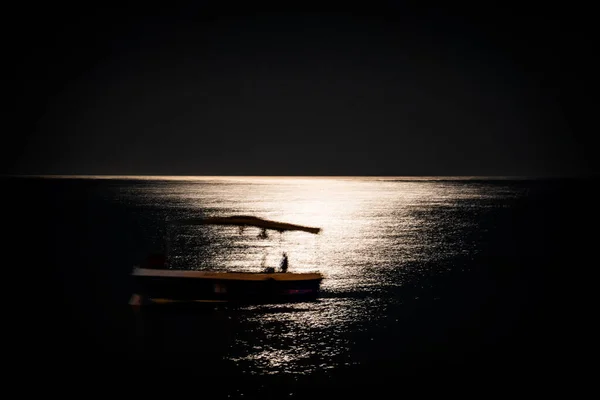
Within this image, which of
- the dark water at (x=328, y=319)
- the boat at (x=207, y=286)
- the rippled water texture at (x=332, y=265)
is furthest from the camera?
the boat at (x=207, y=286)

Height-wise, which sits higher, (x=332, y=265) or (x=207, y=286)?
(x=207, y=286)

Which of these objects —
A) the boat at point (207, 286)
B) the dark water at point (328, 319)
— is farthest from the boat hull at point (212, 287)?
the dark water at point (328, 319)

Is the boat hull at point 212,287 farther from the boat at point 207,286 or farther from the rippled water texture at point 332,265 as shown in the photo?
the rippled water texture at point 332,265

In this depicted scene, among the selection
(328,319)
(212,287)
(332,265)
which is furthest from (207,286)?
(332,265)

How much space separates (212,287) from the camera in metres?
49.8

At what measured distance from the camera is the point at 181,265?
71.3 metres

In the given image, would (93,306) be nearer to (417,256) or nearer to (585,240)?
(417,256)

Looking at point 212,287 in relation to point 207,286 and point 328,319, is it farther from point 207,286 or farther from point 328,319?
point 328,319

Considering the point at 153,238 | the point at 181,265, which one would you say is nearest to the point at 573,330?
the point at 181,265

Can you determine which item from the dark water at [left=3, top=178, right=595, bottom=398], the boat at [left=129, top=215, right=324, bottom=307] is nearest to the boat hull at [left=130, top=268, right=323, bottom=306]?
the boat at [left=129, top=215, right=324, bottom=307]

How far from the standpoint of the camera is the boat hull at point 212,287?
49.2 metres

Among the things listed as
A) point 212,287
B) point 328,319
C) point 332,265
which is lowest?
point 328,319

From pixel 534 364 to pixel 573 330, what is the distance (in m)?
8.62

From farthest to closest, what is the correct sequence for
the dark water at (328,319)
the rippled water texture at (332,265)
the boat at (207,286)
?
1. the boat at (207,286)
2. the rippled water texture at (332,265)
3. the dark water at (328,319)
